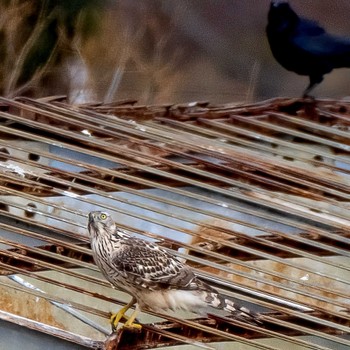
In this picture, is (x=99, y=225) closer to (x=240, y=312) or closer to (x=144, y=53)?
(x=240, y=312)

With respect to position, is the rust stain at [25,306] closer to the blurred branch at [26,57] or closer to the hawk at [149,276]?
the hawk at [149,276]

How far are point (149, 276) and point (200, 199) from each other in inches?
18.3

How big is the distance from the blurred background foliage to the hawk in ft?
3.24

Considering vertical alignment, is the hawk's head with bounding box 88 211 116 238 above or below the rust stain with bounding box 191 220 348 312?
above

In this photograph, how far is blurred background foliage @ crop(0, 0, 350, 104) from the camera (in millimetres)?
2514

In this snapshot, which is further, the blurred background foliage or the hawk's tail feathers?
the blurred background foliage

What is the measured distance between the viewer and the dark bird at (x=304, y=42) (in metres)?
2.46

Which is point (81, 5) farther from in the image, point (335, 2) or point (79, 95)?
point (335, 2)

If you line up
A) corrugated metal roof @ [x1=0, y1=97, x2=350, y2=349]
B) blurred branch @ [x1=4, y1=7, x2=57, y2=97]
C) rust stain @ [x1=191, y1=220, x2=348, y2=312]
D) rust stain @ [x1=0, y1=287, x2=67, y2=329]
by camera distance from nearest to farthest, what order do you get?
corrugated metal roof @ [x1=0, y1=97, x2=350, y2=349]
rust stain @ [x1=191, y1=220, x2=348, y2=312]
rust stain @ [x1=0, y1=287, x2=67, y2=329]
blurred branch @ [x1=4, y1=7, x2=57, y2=97]

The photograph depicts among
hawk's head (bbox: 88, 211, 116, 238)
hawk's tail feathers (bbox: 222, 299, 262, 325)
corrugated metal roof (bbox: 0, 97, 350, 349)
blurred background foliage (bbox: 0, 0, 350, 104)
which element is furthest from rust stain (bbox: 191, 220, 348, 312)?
blurred background foliage (bbox: 0, 0, 350, 104)

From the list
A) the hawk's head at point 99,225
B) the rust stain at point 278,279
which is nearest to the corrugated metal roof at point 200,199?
the rust stain at point 278,279

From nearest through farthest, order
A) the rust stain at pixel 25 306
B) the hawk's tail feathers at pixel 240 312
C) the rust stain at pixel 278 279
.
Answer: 1. the hawk's tail feathers at pixel 240 312
2. the rust stain at pixel 278 279
3. the rust stain at pixel 25 306

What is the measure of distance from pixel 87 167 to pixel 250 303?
60 cm

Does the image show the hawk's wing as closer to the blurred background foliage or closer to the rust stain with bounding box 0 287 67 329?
the rust stain with bounding box 0 287 67 329
